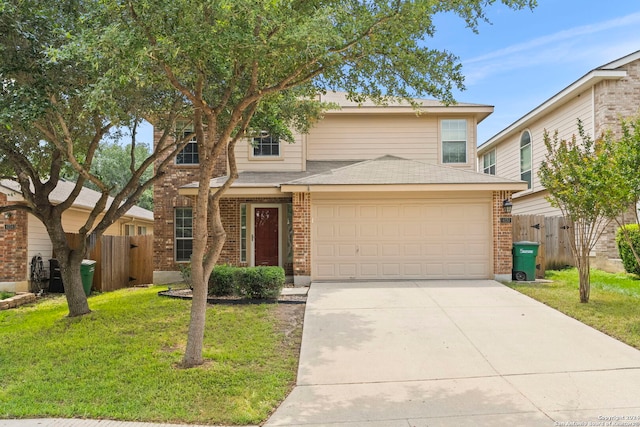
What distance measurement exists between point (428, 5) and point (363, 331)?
4840 mm

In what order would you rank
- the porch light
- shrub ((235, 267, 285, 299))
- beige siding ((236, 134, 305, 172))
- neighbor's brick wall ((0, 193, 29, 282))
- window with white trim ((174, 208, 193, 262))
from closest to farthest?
shrub ((235, 267, 285, 299)) → the porch light → neighbor's brick wall ((0, 193, 29, 282)) → window with white trim ((174, 208, 193, 262)) → beige siding ((236, 134, 305, 172))

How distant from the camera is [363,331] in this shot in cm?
708

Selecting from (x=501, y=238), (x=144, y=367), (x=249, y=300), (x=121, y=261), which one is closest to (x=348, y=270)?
(x=249, y=300)

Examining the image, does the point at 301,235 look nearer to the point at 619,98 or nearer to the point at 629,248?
the point at 629,248

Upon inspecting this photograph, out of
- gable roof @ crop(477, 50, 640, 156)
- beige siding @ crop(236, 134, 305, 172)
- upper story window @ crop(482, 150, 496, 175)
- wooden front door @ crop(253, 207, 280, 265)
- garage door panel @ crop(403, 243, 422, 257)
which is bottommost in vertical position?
garage door panel @ crop(403, 243, 422, 257)

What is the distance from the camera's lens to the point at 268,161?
13.7m

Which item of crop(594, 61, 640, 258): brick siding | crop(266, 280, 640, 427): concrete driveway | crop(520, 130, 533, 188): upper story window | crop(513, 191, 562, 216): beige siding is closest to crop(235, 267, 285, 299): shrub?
crop(266, 280, 640, 427): concrete driveway

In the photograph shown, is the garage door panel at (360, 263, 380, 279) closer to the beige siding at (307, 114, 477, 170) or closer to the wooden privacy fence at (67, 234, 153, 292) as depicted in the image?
the beige siding at (307, 114, 477, 170)

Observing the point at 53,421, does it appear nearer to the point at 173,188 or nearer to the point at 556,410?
the point at 556,410

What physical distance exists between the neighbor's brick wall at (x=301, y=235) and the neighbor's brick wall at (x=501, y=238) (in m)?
4.82

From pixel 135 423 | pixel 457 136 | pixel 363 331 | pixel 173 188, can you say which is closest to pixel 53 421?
pixel 135 423

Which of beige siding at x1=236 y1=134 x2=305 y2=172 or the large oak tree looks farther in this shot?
beige siding at x1=236 y1=134 x2=305 y2=172

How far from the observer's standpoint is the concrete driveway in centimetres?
432

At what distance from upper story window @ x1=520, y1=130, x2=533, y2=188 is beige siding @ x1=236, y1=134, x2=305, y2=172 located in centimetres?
993
